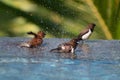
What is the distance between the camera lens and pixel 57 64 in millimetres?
4809

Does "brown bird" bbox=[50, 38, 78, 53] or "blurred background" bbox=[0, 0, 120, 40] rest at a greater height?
"blurred background" bbox=[0, 0, 120, 40]

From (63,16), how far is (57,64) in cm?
307

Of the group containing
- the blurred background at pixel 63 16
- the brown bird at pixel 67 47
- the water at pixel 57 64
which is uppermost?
the blurred background at pixel 63 16

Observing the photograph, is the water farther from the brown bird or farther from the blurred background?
the blurred background

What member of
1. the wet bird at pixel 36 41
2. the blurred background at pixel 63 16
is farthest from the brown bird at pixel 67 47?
the blurred background at pixel 63 16

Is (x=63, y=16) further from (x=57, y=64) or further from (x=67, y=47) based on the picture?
(x=57, y=64)

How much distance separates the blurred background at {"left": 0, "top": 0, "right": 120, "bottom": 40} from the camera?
757 cm

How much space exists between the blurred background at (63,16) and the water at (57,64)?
181 cm

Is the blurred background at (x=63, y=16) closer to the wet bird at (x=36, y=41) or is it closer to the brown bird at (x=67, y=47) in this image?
the wet bird at (x=36, y=41)

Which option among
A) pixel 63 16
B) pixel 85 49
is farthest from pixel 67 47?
pixel 63 16

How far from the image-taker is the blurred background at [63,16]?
757 cm

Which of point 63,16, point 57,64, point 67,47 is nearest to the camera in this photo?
point 57,64

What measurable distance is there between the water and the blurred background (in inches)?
71.3

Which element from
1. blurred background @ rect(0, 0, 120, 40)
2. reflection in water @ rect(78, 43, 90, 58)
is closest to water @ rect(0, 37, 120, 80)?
reflection in water @ rect(78, 43, 90, 58)
